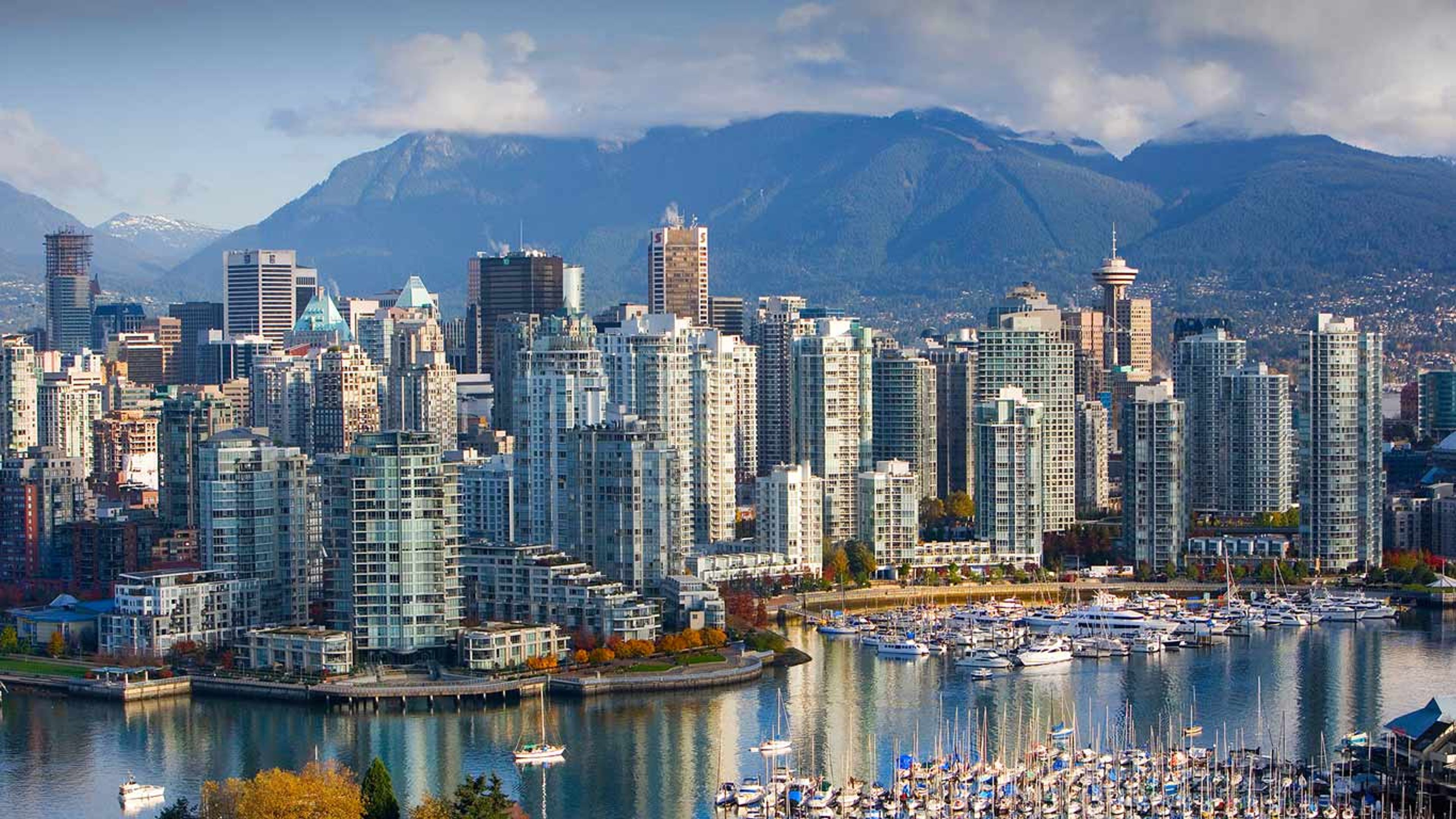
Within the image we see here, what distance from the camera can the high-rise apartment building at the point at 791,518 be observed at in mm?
45906

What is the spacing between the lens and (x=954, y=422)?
59750 millimetres

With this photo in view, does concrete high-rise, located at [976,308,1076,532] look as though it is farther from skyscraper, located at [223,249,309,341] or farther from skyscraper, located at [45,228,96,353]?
skyscraper, located at [45,228,96,353]

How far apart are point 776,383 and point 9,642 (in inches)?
1173

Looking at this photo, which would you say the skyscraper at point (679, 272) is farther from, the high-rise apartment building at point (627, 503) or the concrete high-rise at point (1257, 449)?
the high-rise apartment building at point (627, 503)

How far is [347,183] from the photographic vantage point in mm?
163750

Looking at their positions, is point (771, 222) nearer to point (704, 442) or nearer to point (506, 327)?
point (506, 327)

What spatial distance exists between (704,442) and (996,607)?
881 cm

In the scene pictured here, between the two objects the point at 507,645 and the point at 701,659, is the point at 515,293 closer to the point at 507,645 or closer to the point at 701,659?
the point at 701,659

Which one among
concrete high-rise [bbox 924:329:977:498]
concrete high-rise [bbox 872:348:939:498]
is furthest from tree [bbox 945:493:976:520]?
concrete high-rise [bbox 924:329:977:498]

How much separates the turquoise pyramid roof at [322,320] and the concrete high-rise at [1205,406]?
38699 millimetres

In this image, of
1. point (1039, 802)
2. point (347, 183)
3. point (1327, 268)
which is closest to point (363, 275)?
point (347, 183)

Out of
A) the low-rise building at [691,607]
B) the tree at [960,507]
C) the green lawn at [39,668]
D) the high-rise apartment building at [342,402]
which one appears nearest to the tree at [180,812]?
the green lawn at [39,668]

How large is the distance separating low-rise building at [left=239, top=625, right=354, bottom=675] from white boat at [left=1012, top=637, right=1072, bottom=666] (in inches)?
374

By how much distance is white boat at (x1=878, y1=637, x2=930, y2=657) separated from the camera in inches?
1512
